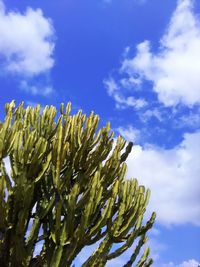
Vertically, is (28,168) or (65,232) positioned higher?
(28,168)

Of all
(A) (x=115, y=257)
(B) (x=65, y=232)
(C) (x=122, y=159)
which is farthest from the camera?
(C) (x=122, y=159)

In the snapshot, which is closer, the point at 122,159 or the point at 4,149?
the point at 4,149

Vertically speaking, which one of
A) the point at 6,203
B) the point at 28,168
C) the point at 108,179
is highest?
the point at 108,179

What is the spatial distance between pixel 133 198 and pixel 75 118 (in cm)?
177

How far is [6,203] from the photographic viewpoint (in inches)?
320

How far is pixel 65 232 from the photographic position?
25.7 ft

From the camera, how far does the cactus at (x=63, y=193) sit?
310 inches

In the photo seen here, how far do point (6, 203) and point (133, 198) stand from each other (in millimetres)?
2231

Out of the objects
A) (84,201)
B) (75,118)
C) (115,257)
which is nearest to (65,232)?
(84,201)

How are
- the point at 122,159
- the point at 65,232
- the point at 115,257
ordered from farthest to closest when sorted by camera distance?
1. the point at 122,159
2. the point at 115,257
3. the point at 65,232

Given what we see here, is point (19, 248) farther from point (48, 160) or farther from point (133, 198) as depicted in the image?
point (133, 198)

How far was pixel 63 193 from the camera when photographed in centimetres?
850

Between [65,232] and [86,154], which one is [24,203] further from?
[86,154]

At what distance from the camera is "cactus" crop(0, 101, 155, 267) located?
7.88 metres
